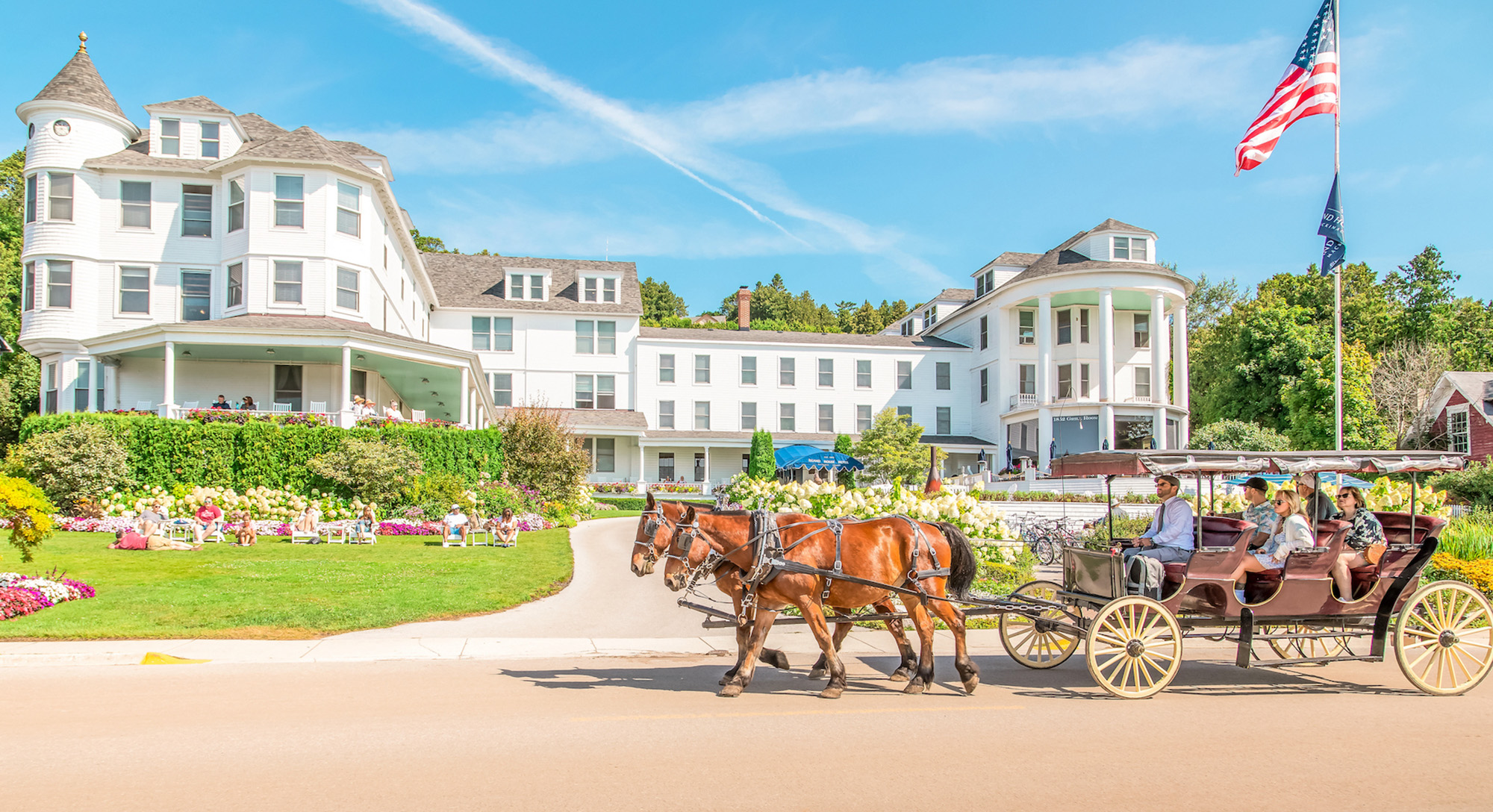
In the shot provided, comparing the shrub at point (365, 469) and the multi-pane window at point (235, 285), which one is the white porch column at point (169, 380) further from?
the multi-pane window at point (235, 285)

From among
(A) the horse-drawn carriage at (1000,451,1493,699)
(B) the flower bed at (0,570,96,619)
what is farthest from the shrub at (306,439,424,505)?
(A) the horse-drawn carriage at (1000,451,1493,699)

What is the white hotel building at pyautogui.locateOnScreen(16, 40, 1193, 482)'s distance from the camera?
29578 millimetres

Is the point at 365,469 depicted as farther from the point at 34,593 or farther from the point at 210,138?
the point at 210,138

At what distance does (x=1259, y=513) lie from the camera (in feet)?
31.2

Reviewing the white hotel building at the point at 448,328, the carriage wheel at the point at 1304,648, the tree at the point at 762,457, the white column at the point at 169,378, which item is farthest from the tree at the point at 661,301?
the carriage wheel at the point at 1304,648

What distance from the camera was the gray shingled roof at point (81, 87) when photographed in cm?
3056

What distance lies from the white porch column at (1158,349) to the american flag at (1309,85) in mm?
23285

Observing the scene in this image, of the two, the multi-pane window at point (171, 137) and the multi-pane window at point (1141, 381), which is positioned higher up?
the multi-pane window at point (171, 137)

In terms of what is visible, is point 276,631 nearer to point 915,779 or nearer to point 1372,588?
point 915,779

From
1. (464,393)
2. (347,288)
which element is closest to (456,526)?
(464,393)

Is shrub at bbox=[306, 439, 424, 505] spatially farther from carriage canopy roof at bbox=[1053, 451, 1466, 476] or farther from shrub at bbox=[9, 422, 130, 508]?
carriage canopy roof at bbox=[1053, 451, 1466, 476]

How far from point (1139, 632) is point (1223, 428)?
1475 inches

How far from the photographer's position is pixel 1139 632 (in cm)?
837

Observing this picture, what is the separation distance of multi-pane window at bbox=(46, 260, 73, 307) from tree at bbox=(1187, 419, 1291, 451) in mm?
44089
